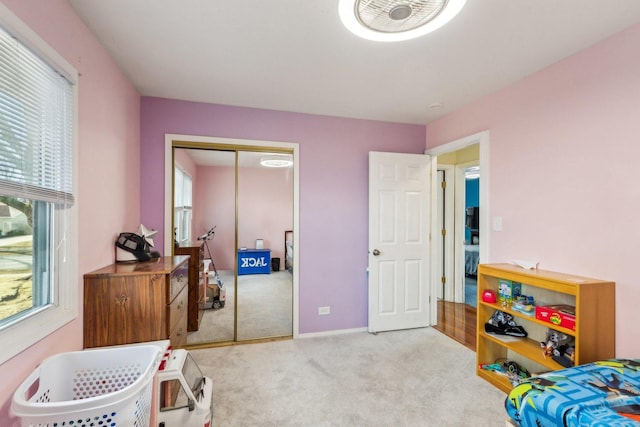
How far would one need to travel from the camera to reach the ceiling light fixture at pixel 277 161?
3.23 meters

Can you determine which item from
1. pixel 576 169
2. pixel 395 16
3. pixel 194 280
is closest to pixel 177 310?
pixel 194 280

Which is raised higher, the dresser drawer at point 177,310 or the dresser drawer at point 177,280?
the dresser drawer at point 177,280

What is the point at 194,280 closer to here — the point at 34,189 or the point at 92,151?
the point at 92,151

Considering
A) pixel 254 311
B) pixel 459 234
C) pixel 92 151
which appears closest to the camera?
pixel 92 151

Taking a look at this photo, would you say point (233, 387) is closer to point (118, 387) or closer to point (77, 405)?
point (118, 387)

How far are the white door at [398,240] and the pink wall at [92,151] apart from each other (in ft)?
7.75

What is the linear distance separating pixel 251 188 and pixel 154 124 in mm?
1094

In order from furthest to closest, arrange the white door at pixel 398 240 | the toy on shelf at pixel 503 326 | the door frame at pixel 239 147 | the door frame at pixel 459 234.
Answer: the door frame at pixel 459 234, the white door at pixel 398 240, the door frame at pixel 239 147, the toy on shelf at pixel 503 326

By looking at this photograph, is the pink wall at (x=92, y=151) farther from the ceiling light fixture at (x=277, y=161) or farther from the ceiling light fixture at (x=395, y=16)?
the ceiling light fixture at (x=395, y=16)

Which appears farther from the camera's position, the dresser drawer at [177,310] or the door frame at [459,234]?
the door frame at [459,234]

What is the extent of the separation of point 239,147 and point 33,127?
1.82 metres

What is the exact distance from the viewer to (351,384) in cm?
230

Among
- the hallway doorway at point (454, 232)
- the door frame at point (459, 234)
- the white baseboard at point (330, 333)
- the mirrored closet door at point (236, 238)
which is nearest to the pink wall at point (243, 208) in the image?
the mirrored closet door at point (236, 238)

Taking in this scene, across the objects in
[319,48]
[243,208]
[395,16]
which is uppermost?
[319,48]
